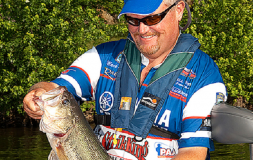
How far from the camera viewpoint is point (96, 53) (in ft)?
13.6

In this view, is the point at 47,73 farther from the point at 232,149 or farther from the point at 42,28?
the point at 232,149

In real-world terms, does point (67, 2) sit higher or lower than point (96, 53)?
higher

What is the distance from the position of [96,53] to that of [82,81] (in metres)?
0.40

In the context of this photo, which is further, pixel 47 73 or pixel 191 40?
pixel 47 73

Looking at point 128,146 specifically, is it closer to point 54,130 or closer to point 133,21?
point 54,130

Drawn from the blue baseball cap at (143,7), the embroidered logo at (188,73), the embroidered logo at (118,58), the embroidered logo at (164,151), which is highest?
the blue baseball cap at (143,7)

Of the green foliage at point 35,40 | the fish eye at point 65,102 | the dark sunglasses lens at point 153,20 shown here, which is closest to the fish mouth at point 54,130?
the fish eye at point 65,102

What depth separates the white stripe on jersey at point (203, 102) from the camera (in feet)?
11.6

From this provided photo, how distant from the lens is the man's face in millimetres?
3701

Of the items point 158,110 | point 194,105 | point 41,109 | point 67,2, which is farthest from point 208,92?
point 67,2

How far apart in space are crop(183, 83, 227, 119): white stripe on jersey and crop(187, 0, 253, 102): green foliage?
23.1 m

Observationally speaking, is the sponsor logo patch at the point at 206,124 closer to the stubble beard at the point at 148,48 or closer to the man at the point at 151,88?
the man at the point at 151,88

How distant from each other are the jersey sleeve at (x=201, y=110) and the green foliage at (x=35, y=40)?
18.9 m

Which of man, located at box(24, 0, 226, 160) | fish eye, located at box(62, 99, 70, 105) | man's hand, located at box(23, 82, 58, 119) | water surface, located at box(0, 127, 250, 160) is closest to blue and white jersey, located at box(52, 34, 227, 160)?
man, located at box(24, 0, 226, 160)
